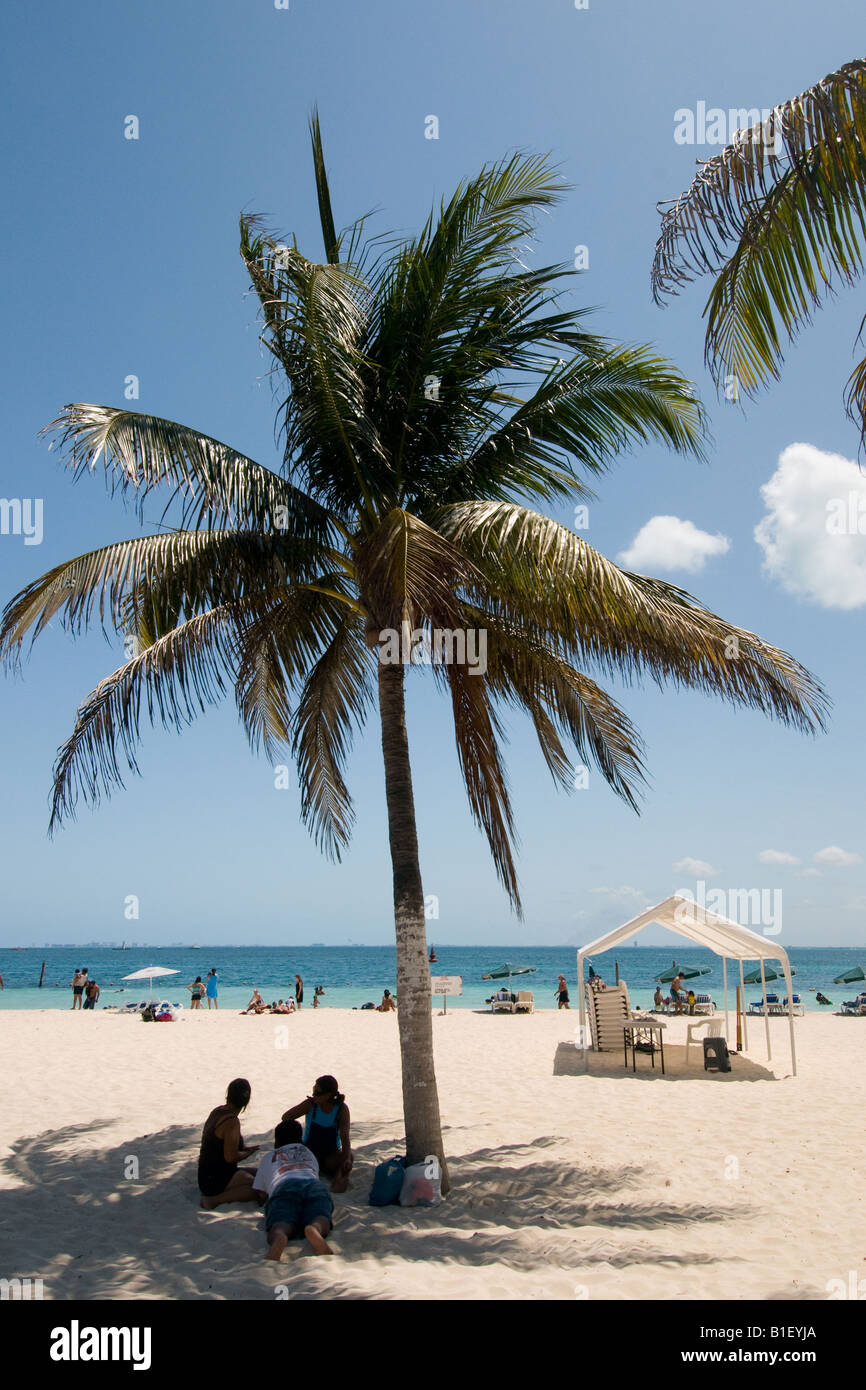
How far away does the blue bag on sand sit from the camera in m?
6.21

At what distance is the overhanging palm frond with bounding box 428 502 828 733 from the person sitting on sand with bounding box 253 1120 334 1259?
3975mm

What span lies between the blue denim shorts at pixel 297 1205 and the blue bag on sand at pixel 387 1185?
924mm

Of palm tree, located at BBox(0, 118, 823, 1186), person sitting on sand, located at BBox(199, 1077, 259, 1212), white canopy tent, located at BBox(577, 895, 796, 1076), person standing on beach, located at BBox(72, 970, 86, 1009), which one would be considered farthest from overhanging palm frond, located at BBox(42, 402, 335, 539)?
person standing on beach, located at BBox(72, 970, 86, 1009)

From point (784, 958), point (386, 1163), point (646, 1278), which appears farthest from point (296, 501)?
point (784, 958)

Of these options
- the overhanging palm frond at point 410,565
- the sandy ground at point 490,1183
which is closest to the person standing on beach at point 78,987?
the sandy ground at point 490,1183

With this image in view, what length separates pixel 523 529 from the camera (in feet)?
19.9

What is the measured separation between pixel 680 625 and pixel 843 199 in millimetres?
2726

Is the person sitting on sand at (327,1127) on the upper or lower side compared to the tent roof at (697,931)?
lower

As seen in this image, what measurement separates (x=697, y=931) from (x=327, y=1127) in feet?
30.1

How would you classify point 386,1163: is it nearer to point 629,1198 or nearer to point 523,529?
point 629,1198

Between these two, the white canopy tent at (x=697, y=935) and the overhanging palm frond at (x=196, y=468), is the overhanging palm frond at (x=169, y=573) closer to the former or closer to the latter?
the overhanging palm frond at (x=196, y=468)

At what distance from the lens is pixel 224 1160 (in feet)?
20.6

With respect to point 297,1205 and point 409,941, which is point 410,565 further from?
point 297,1205

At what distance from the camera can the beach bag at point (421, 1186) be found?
621cm
